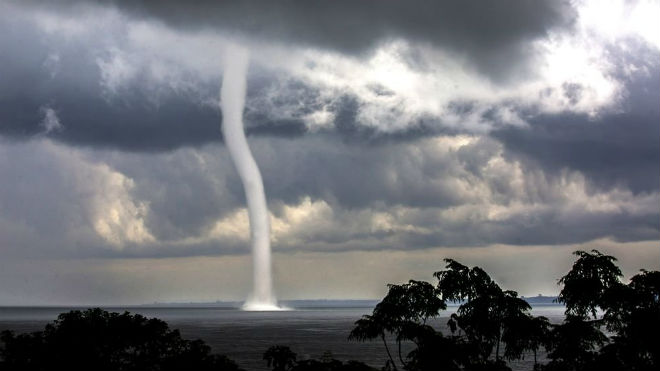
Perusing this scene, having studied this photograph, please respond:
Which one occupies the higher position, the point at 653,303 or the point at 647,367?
the point at 653,303

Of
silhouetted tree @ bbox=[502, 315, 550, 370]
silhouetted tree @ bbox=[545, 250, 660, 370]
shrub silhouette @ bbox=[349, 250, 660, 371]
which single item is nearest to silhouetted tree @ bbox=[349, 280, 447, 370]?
shrub silhouette @ bbox=[349, 250, 660, 371]

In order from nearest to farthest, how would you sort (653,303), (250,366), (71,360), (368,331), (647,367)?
(647,367) < (653,303) < (71,360) < (368,331) < (250,366)

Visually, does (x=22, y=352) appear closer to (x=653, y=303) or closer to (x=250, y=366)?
(x=653, y=303)

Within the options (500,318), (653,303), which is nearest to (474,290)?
(500,318)

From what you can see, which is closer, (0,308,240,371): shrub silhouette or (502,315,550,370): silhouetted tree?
(0,308,240,371): shrub silhouette

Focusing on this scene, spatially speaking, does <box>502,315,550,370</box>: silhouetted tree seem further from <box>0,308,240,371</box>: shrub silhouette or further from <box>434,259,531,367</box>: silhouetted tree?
<box>0,308,240,371</box>: shrub silhouette

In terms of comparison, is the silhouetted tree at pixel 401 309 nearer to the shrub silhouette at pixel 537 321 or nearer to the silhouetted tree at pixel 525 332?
the shrub silhouette at pixel 537 321
